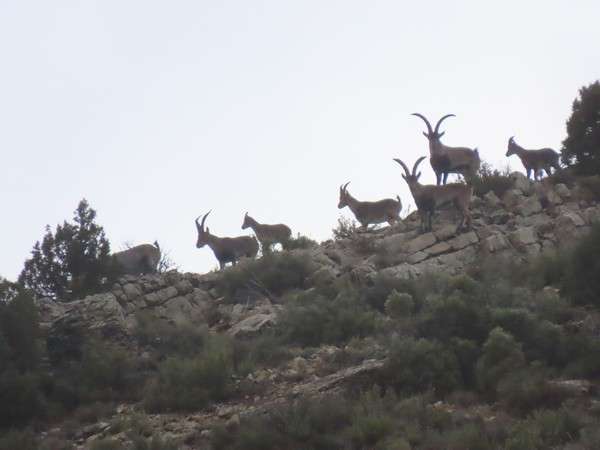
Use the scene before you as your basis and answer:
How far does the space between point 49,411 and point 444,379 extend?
715 cm

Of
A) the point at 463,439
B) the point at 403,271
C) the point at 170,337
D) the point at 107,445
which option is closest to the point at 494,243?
the point at 403,271

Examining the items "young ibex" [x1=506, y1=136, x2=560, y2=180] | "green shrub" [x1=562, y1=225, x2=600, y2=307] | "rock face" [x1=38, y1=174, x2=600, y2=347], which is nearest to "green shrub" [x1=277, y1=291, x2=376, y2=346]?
"rock face" [x1=38, y1=174, x2=600, y2=347]

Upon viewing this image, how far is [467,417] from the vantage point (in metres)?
17.0

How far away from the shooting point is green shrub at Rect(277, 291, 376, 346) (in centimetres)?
2242

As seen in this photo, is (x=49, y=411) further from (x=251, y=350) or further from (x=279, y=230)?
(x=279, y=230)

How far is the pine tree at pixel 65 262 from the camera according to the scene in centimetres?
2761

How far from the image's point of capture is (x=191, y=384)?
20.0 metres

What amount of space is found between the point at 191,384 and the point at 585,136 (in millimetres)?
17280

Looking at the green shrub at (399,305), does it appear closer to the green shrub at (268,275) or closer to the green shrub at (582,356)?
the green shrub at (582,356)

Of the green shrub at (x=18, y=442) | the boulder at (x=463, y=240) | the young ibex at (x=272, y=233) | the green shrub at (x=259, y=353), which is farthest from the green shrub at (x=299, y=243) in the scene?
the green shrub at (x=18, y=442)

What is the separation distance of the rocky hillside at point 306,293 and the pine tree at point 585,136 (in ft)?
5.56

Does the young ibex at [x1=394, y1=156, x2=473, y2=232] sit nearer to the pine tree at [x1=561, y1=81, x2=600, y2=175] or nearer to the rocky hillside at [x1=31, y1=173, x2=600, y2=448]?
the rocky hillside at [x1=31, y1=173, x2=600, y2=448]

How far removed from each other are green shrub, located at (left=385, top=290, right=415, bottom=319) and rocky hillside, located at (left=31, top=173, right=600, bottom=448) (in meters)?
0.24

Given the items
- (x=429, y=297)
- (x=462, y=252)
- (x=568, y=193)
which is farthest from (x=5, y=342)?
(x=568, y=193)
